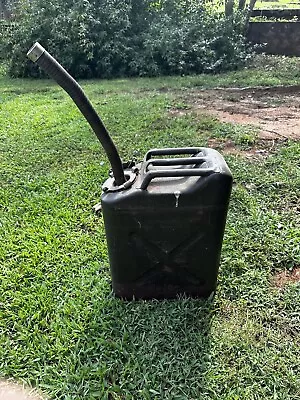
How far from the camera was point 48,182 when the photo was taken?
10.0 ft

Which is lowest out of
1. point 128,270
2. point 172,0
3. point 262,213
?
point 262,213

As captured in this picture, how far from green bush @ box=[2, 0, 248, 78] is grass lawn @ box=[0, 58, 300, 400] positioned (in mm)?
4229

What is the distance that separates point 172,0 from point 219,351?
8.10 m

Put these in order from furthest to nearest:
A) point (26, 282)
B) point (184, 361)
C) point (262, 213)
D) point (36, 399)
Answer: point (262, 213), point (26, 282), point (184, 361), point (36, 399)

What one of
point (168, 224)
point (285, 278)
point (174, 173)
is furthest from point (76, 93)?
point (285, 278)

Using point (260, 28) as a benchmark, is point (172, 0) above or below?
above

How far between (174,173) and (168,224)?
0.70 ft

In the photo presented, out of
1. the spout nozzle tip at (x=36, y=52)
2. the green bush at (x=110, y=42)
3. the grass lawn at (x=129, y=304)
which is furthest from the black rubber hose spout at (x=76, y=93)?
the green bush at (x=110, y=42)

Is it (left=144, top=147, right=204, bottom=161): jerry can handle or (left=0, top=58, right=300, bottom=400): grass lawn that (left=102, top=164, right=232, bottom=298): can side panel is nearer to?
(left=0, top=58, right=300, bottom=400): grass lawn

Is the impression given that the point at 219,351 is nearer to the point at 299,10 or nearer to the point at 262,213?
the point at 262,213

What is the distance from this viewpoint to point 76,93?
1489 mm

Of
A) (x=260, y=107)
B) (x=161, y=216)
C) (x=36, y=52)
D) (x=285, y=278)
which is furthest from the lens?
(x=260, y=107)

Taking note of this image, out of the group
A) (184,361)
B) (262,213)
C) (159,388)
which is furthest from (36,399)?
(262,213)

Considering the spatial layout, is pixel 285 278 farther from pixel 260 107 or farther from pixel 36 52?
pixel 260 107
